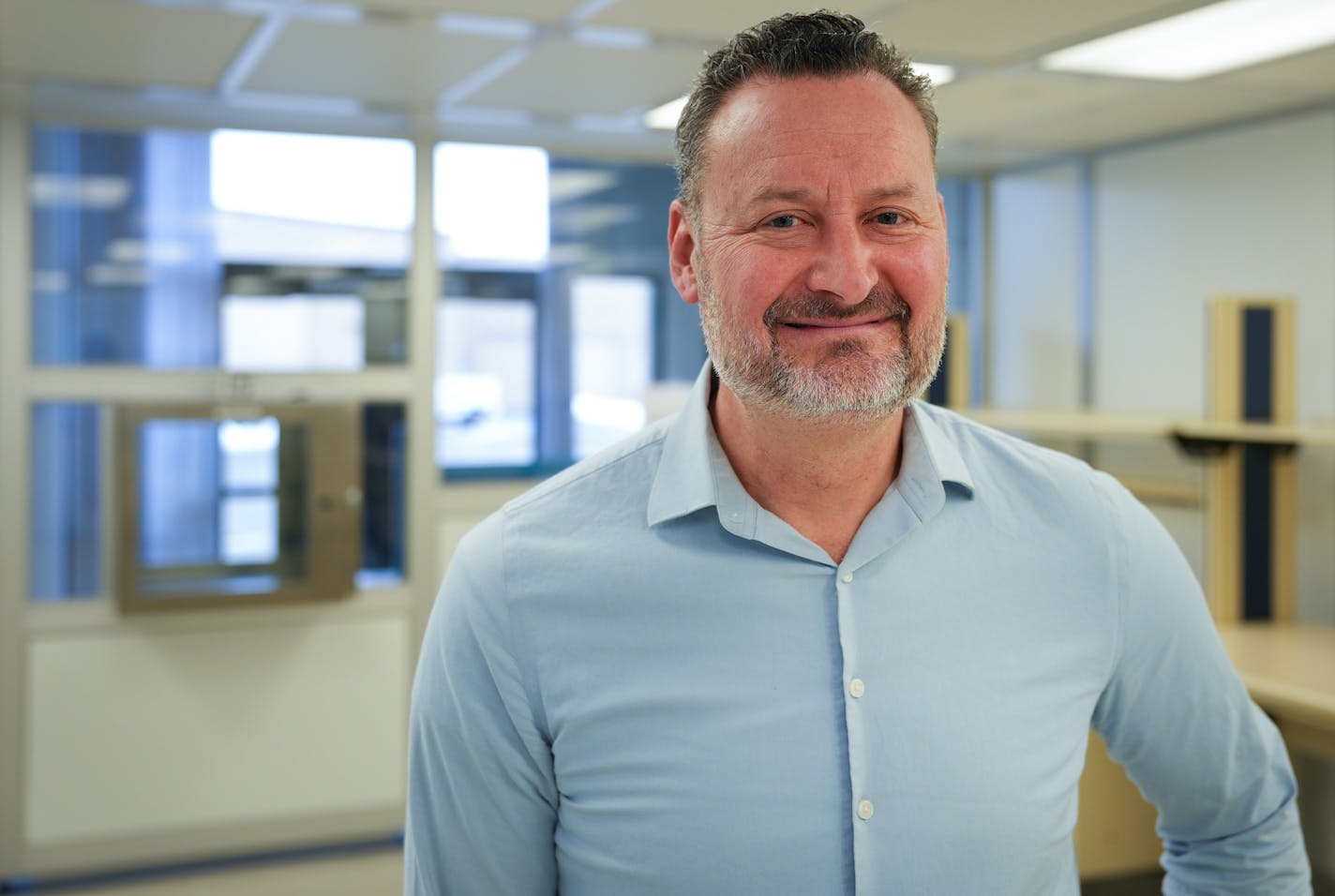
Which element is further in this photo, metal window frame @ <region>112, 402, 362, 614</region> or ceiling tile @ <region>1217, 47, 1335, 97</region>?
metal window frame @ <region>112, 402, 362, 614</region>

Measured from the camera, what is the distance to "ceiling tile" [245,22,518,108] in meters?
2.63

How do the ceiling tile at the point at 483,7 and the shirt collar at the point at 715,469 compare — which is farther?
the ceiling tile at the point at 483,7

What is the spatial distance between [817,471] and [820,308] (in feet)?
0.51

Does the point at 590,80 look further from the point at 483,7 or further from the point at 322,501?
the point at 322,501

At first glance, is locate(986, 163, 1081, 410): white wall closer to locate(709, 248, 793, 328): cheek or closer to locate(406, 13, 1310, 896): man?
locate(406, 13, 1310, 896): man

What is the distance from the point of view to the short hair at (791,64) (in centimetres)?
106

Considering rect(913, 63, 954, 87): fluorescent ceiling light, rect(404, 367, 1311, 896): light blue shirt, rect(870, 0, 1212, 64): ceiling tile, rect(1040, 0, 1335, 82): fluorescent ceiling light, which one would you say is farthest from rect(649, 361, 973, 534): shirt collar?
rect(913, 63, 954, 87): fluorescent ceiling light

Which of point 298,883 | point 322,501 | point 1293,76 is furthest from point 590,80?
point 298,883

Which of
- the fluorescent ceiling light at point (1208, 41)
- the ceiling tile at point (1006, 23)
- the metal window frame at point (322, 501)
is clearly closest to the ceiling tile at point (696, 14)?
the ceiling tile at point (1006, 23)


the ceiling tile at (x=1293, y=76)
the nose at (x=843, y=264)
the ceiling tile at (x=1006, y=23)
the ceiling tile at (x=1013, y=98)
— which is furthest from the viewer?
the ceiling tile at (x=1013, y=98)

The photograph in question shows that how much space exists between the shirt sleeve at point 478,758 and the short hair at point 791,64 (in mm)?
397

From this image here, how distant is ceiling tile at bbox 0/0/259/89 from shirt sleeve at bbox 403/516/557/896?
1.80 meters

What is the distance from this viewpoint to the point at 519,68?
2.98 m

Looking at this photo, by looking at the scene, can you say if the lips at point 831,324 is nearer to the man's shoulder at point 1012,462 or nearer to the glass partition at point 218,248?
the man's shoulder at point 1012,462
